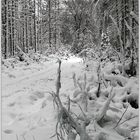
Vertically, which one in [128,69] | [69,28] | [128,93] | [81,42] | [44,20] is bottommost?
[128,93]

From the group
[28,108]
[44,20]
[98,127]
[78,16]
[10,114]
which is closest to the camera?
[98,127]

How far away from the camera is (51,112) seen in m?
3.36

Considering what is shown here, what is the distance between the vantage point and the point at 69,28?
2180 centimetres

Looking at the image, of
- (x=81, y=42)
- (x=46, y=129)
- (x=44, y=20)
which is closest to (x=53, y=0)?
(x=44, y=20)

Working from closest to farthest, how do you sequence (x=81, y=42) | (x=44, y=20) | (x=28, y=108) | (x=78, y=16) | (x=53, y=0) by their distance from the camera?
(x=28, y=108), (x=81, y=42), (x=78, y=16), (x=53, y=0), (x=44, y=20)

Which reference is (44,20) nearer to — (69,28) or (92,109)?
(69,28)

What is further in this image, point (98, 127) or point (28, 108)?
point (28, 108)

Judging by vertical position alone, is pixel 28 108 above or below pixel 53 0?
below

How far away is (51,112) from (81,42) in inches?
515

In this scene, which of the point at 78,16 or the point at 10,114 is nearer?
the point at 10,114

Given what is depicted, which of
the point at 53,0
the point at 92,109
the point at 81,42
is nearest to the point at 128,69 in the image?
the point at 92,109

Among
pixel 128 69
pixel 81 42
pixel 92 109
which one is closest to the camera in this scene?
pixel 92 109

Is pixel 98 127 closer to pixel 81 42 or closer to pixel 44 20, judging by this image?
pixel 81 42

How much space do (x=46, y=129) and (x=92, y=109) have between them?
0.85m
